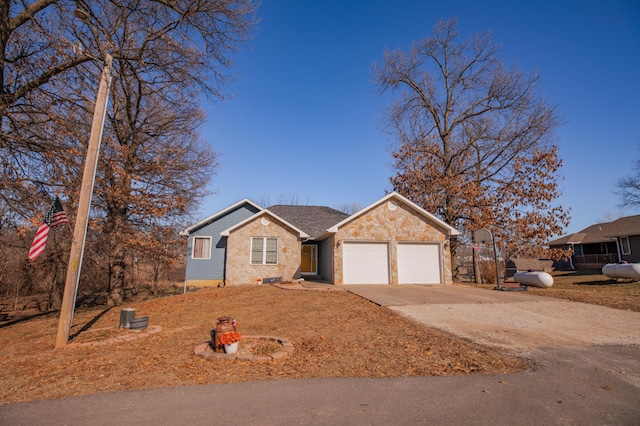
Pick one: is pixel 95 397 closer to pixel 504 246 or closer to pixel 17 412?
pixel 17 412

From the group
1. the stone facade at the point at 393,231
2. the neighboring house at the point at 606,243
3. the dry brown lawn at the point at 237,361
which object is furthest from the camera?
the neighboring house at the point at 606,243

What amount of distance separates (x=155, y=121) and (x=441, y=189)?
56.1ft

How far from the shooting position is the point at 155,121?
1677 cm

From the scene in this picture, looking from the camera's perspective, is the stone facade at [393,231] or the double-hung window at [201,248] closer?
the stone facade at [393,231]

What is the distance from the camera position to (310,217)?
23.9m

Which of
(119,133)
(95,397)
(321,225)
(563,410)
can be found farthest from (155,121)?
(563,410)

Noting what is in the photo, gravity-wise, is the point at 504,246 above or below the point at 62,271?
above

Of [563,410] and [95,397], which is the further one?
[95,397]

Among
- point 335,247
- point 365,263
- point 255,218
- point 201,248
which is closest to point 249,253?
point 255,218

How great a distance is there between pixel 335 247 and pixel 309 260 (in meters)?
6.40

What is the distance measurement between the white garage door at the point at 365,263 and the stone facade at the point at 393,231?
0.88ft

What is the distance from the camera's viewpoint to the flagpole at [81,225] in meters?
6.74

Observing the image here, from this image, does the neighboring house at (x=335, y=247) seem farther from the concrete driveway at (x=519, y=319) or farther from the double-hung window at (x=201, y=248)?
the concrete driveway at (x=519, y=319)

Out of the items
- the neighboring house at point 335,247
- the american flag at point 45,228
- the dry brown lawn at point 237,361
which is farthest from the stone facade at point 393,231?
the american flag at point 45,228
